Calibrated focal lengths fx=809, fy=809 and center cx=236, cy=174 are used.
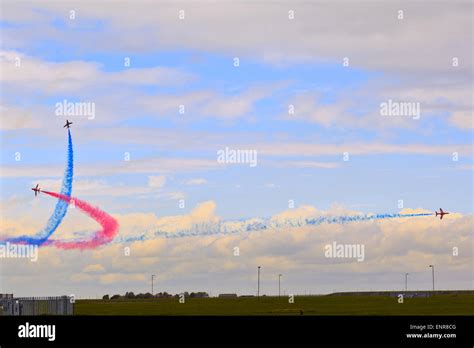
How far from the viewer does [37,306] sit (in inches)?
5172

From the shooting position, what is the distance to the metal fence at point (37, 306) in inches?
5034

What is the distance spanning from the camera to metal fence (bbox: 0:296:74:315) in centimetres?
12788
